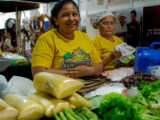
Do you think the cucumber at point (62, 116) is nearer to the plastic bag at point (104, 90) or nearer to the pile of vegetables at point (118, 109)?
the pile of vegetables at point (118, 109)

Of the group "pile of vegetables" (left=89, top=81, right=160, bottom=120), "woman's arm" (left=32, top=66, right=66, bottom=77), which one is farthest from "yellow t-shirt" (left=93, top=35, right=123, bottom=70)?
"pile of vegetables" (left=89, top=81, right=160, bottom=120)

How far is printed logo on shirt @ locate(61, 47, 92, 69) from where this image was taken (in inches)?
91.7

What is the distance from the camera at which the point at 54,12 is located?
7.95 feet

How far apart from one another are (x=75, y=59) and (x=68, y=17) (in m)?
0.48

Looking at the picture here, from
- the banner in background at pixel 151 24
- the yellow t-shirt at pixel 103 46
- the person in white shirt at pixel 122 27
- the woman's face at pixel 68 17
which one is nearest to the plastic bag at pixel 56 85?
the woman's face at pixel 68 17

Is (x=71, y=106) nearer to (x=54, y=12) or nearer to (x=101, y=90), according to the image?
(x=101, y=90)

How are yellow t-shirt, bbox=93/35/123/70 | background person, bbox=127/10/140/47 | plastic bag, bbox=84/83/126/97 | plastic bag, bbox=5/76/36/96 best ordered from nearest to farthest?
plastic bag, bbox=5/76/36/96
plastic bag, bbox=84/83/126/97
yellow t-shirt, bbox=93/35/123/70
background person, bbox=127/10/140/47

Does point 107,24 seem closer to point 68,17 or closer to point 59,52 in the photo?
point 68,17

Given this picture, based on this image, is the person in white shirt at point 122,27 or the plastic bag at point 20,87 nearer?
the plastic bag at point 20,87

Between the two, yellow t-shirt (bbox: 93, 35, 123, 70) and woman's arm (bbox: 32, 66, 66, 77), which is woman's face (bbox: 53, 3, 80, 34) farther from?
yellow t-shirt (bbox: 93, 35, 123, 70)

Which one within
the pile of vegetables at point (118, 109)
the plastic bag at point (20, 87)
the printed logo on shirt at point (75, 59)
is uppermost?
the printed logo on shirt at point (75, 59)

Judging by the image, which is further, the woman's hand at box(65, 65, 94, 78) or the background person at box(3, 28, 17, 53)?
the background person at box(3, 28, 17, 53)

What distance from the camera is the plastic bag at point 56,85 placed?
1050mm

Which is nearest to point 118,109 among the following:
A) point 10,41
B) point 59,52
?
point 59,52
